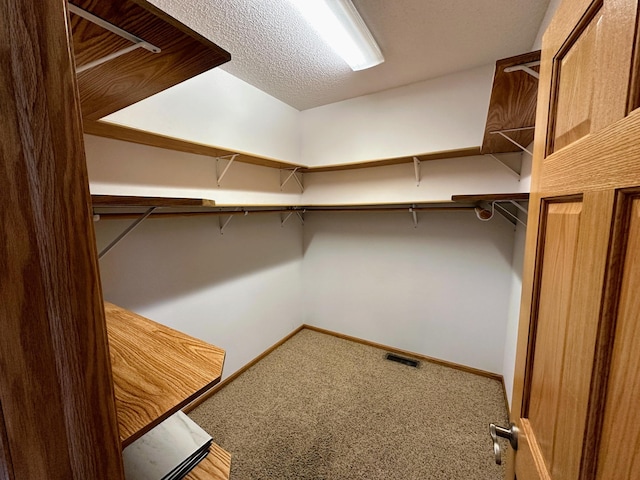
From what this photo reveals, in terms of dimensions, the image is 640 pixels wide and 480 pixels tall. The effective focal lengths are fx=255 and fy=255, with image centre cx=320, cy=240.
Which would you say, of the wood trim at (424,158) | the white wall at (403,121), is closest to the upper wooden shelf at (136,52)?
the wood trim at (424,158)

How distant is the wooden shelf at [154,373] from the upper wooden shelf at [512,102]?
4.58ft

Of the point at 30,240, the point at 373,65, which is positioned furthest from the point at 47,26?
the point at 373,65

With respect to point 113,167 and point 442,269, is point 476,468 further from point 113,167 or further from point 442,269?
point 113,167

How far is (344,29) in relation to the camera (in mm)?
1550

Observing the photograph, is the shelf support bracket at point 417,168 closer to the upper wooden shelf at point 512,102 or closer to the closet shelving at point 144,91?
the upper wooden shelf at point 512,102

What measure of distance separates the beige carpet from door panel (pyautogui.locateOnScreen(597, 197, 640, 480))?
1543 mm

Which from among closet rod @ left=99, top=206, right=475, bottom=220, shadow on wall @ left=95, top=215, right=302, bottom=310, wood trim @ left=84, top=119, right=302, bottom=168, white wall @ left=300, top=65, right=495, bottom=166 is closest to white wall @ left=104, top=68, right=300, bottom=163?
wood trim @ left=84, top=119, right=302, bottom=168

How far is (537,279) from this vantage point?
639mm

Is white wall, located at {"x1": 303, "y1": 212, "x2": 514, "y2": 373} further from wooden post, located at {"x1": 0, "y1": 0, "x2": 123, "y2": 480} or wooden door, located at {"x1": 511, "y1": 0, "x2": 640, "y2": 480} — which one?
wooden post, located at {"x1": 0, "y1": 0, "x2": 123, "y2": 480}

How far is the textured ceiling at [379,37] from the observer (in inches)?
55.7

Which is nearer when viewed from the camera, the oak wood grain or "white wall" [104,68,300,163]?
the oak wood grain

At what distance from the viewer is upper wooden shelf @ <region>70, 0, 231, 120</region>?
1.87ft

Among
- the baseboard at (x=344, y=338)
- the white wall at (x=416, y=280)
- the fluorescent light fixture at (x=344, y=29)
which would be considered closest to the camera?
the fluorescent light fixture at (x=344, y=29)

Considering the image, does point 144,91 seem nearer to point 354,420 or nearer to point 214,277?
point 214,277
